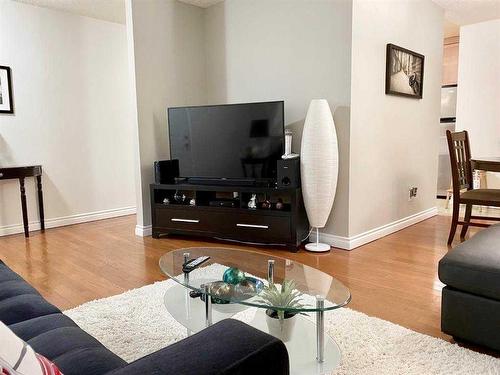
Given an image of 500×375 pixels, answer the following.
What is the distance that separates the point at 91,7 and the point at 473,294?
15.1 ft

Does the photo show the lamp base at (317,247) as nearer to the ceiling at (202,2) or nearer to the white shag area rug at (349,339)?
the white shag area rug at (349,339)

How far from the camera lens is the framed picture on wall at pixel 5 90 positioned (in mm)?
4230

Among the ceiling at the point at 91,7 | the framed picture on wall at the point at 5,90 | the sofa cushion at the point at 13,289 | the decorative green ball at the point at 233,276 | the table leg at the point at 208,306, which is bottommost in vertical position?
the table leg at the point at 208,306

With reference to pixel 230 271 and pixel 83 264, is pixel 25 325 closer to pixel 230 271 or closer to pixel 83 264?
pixel 230 271

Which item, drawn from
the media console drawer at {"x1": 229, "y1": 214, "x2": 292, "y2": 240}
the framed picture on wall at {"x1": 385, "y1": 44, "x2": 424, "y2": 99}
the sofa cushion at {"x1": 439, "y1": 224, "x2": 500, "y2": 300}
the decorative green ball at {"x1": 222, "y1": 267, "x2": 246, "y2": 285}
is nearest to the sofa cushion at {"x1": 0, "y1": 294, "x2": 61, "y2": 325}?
the decorative green ball at {"x1": 222, "y1": 267, "x2": 246, "y2": 285}

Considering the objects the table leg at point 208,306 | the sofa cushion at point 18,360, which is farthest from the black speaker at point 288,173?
the sofa cushion at point 18,360

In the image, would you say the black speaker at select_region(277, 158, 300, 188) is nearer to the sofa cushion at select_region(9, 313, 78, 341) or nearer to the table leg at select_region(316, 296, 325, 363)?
the table leg at select_region(316, 296, 325, 363)

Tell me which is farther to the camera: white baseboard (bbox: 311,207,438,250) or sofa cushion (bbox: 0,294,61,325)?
white baseboard (bbox: 311,207,438,250)

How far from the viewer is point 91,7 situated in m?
4.50

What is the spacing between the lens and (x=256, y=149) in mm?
3797

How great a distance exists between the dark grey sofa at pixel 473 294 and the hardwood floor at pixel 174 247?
20 centimetres

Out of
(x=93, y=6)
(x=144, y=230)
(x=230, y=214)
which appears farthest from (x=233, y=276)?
(x=93, y=6)

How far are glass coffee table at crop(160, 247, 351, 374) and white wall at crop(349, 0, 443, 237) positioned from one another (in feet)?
5.96

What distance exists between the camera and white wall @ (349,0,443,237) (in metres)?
3.55
